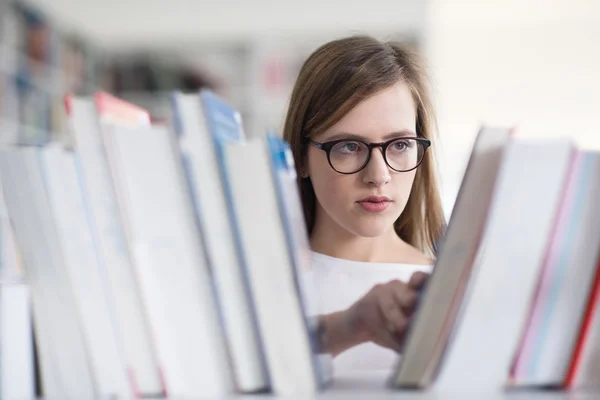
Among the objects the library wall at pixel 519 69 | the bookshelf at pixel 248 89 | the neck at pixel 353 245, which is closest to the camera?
the neck at pixel 353 245

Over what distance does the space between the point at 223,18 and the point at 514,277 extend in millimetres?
4905

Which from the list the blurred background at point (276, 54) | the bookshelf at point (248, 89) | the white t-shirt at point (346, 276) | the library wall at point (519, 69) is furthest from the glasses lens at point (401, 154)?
the library wall at point (519, 69)

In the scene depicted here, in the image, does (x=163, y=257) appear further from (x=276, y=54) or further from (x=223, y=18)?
(x=223, y=18)

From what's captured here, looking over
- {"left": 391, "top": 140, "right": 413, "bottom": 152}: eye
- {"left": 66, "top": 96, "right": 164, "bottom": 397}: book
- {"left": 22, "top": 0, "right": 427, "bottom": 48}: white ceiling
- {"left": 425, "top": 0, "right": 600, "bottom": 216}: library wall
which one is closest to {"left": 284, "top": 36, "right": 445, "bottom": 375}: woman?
{"left": 391, "top": 140, "right": 413, "bottom": 152}: eye

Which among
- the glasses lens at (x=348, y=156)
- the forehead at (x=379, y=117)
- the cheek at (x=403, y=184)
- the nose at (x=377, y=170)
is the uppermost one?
the forehead at (x=379, y=117)

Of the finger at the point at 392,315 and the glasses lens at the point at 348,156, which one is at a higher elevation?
the glasses lens at the point at 348,156

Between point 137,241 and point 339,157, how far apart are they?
0.37m

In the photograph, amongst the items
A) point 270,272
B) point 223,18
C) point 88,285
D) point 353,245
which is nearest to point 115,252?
point 88,285

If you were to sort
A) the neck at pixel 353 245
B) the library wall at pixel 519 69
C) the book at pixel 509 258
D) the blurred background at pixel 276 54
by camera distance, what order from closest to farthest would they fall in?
1. the book at pixel 509 258
2. the neck at pixel 353 245
3. the blurred background at pixel 276 54
4. the library wall at pixel 519 69

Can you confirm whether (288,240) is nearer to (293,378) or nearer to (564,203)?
(293,378)

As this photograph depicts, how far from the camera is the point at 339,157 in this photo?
881 millimetres

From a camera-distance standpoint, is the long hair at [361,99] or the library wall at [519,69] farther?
the library wall at [519,69]

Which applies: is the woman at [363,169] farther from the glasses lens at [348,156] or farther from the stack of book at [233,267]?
the stack of book at [233,267]

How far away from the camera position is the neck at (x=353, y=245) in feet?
3.29
